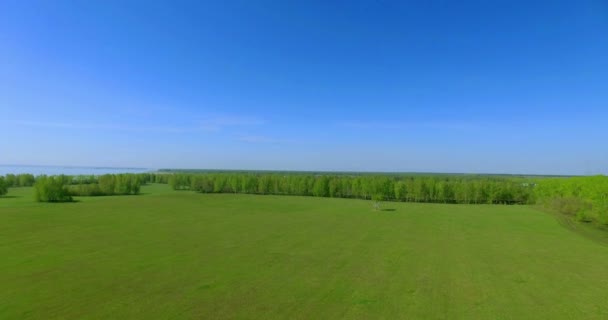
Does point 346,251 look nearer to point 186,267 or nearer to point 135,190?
point 186,267

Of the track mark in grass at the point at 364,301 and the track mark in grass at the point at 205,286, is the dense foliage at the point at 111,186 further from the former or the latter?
the track mark in grass at the point at 364,301

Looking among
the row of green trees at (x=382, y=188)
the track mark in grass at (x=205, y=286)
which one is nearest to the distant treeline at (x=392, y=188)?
the row of green trees at (x=382, y=188)

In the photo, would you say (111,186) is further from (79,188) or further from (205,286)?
(205,286)

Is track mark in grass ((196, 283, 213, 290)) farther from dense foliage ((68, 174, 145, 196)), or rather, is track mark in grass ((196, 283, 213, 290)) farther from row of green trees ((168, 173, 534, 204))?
dense foliage ((68, 174, 145, 196))

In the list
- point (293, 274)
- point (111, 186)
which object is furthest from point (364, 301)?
point (111, 186)

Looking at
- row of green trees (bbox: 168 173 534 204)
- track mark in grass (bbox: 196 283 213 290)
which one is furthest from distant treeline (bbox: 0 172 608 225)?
track mark in grass (bbox: 196 283 213 290)

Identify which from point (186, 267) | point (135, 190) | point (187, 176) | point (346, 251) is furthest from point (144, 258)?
point (187, 176)
